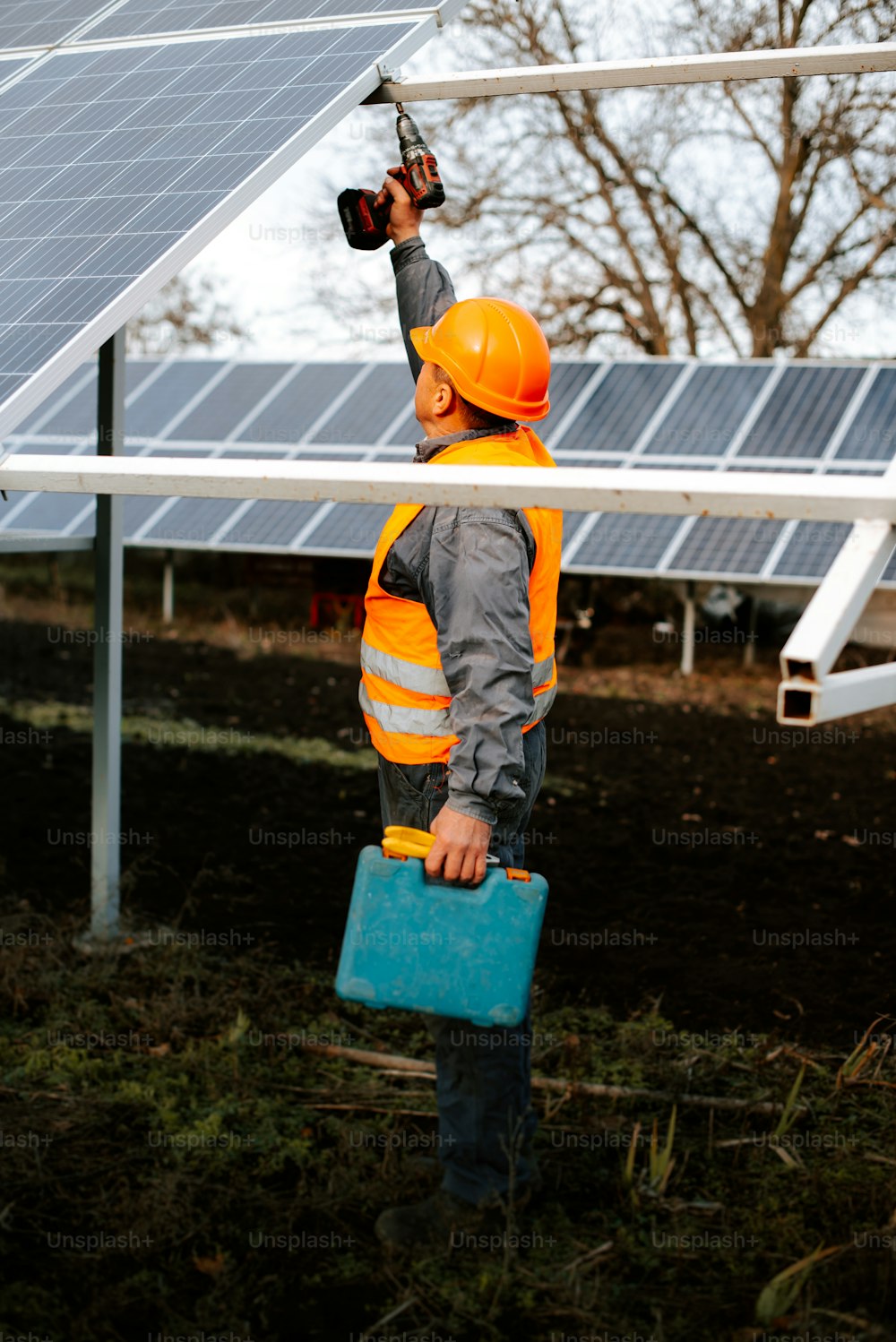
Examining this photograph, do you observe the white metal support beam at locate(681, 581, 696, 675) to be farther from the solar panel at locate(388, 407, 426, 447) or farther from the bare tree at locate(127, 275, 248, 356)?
the bare tree at locate(127, 275, 248, 356)

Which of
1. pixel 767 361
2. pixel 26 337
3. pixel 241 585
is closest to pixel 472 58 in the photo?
pixel 767 361

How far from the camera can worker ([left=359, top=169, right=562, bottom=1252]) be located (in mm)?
2729

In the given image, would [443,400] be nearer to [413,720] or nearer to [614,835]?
[413,720]

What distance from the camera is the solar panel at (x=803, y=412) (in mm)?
12297

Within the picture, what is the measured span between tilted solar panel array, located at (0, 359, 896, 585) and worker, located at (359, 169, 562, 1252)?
7.95 metres

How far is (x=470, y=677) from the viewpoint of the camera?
2.73 metres

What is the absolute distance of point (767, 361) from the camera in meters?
13.5

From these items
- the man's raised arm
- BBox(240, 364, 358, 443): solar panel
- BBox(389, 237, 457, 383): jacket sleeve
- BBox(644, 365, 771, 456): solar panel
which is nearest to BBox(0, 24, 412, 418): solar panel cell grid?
the man's raised arm

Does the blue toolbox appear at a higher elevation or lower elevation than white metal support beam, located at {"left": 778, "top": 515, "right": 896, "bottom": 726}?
lower

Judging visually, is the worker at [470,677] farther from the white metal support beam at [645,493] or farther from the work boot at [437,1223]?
the white metal support beam at [645,493]

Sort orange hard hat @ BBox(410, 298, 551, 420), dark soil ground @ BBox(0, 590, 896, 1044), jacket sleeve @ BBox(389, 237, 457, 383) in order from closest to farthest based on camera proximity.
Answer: orange hard hat @ BBox(410, 298, 551, 420), jacket sleeve @ BBox(389, 237, 457, 383), dark soil ground @ BBox(0, 590, 896, 1044)

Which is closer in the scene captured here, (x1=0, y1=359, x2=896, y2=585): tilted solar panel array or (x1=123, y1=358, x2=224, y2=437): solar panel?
(x1=0, y1=359, x2=896, y2=585): tilted solar panel array

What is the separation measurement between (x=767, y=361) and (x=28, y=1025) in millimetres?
11142

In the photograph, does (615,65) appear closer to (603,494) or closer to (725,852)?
(603,494)
